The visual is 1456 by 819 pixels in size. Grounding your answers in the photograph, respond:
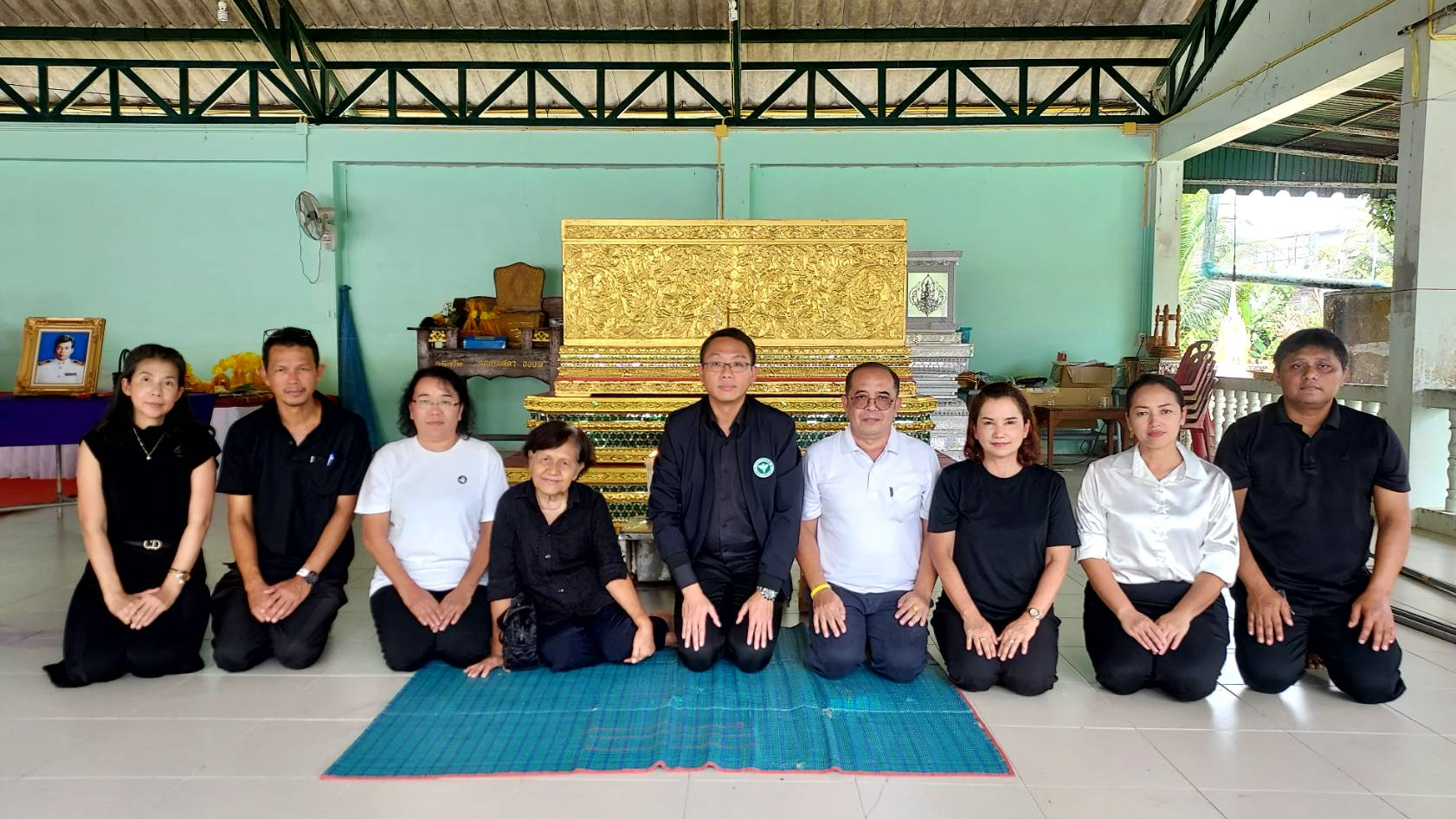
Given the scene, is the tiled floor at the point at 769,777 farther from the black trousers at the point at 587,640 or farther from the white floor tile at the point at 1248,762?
the black trousers at the point at 587,640

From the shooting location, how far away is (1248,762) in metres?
2.26

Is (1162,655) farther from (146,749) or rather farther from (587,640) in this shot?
(146,749)

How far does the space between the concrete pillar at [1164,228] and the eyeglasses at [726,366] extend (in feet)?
23.3

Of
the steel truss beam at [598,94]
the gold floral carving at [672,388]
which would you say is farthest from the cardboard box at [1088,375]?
the gold floral carving at [672,388]

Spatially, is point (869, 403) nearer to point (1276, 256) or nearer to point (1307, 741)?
point (1307, 741)

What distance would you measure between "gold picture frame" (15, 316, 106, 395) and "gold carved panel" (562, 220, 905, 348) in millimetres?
4391

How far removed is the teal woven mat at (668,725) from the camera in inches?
86.9

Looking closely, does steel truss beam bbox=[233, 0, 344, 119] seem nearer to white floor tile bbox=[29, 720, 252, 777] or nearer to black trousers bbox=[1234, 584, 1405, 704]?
white floor tile bbox=[29, 720, 252, 777]

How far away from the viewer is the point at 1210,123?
24.6 ft

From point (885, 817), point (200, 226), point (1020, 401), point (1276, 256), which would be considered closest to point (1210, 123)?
point (1020, 401)

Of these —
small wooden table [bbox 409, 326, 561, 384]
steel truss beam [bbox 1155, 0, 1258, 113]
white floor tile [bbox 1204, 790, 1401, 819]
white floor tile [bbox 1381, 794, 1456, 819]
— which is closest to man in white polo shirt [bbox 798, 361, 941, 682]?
white floor tile [bbox 1204, 790, 1401, 819]

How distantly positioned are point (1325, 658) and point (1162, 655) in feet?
1.84

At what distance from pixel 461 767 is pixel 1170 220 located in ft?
28.2

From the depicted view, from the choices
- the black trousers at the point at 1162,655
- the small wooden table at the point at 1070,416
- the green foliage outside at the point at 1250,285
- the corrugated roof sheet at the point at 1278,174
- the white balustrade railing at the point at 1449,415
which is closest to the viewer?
the black trousers at the point at 1162,655
